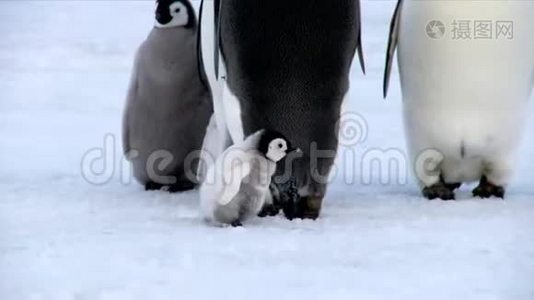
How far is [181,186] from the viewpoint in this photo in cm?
528

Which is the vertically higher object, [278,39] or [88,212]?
[278,39]

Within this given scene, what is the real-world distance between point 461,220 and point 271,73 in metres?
0.71

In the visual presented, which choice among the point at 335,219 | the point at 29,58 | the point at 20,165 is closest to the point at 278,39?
Answer: the point at 335,219

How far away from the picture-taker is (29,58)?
930 cm

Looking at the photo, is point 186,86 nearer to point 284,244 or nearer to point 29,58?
point 284,244

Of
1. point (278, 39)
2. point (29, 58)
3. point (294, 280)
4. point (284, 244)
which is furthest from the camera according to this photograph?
point (29, 58)

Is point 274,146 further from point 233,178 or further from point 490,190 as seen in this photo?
point 490,190

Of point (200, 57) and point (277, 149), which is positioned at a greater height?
point (200, 57)

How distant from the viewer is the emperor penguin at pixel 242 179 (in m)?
4.35

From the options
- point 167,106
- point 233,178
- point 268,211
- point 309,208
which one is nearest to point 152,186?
point 167,106

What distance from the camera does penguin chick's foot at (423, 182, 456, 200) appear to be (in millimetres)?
5035

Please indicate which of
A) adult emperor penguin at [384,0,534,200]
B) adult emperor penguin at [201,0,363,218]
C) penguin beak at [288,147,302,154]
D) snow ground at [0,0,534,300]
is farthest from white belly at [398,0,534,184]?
penguin beak at [288,147,302,154]

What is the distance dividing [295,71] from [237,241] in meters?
0.65

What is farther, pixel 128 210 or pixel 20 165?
pixel 20 165
